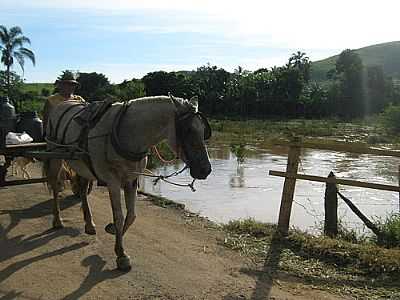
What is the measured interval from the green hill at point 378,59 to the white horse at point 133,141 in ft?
446

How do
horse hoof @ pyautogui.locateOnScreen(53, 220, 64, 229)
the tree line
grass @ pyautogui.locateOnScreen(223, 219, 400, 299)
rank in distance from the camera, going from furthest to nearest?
1. the tree line
2. horse hoof @ pyautogui.locateOnScreen(53, 220, 64, 229)
3. grass @ pyautogui.locateOnScreen(223, 219, 400, 299)

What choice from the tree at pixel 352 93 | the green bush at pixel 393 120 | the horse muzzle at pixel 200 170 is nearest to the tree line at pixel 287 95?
the tree at pixel 352 93

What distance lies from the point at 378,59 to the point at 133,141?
16804 centimetres

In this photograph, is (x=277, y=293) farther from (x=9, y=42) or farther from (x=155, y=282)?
(x=9, y=42)

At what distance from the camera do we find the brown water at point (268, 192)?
10.6 meters

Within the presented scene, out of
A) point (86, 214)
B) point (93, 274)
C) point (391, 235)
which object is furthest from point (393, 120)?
point (93, 274)

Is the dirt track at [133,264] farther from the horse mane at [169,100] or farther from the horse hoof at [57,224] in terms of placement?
the horse mane at [169,100]

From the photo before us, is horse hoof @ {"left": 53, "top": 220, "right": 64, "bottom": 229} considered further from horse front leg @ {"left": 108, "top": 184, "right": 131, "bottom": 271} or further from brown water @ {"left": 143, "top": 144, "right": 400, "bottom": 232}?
brown water @ {"left": 143, "top": 144, "right": 400, "bottom": 232}

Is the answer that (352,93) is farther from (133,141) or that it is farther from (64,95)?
(133,141)

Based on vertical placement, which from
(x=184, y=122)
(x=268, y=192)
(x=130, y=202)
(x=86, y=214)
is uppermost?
(x=184, y=122)

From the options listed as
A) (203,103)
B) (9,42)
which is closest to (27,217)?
(9,42)

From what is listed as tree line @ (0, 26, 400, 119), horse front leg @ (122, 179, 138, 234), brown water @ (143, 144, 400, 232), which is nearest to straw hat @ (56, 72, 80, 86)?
horse front leg @ (122, 179, 138, 234)

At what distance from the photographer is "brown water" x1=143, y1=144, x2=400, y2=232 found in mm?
10648

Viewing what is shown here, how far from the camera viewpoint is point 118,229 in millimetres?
5262
